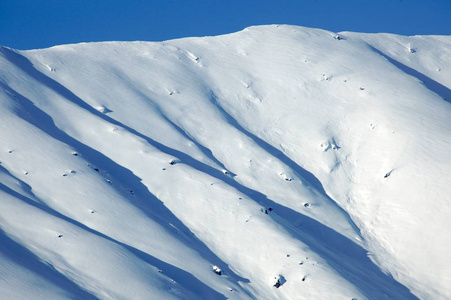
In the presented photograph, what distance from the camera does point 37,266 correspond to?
21047mm

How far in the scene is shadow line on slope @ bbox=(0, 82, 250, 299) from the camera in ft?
83.9

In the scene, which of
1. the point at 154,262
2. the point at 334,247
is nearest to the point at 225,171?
the point at 334,247

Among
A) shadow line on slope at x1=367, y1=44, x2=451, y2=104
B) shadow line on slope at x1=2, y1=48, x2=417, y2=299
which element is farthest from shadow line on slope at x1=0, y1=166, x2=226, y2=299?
shadow line on slope at x1=367, y1=44, x2=451, y2=104

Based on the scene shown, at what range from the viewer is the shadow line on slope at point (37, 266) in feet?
66.8

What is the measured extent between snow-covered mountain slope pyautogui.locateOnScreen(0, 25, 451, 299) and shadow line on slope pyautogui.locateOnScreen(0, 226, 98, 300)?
0.09 meters

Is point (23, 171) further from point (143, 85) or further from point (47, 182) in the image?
point (143, 85)

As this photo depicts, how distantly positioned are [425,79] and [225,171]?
65.4 ft

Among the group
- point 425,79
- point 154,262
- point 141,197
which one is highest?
point 425,79

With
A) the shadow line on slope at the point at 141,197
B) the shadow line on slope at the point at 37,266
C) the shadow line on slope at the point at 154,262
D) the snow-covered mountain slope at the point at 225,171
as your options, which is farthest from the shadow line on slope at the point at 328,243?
the shadow line on slope at the point at 37,266

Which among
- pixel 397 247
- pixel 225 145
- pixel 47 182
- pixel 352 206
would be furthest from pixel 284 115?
pixel 47 182

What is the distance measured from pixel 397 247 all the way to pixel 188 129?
14478 millimetres

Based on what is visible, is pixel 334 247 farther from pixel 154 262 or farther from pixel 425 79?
pixel 425 79

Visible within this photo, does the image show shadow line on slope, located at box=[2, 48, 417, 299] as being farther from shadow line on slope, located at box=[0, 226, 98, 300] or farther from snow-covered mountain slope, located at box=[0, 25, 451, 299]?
shadow line on slope, located at box=[0, 226, 98, 300]

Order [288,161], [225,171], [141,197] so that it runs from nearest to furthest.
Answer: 1. [141,197]
2. [225,171]
3. [288,161]
